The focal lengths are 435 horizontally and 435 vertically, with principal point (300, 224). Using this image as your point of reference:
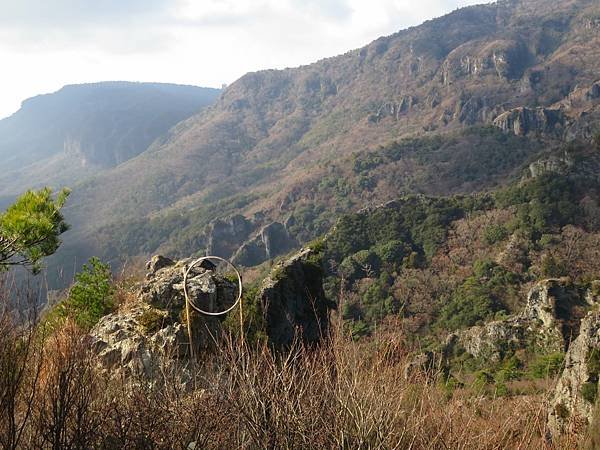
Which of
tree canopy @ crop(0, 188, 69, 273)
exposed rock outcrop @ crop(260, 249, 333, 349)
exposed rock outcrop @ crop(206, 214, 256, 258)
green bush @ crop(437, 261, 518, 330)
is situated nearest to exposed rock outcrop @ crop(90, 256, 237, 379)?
tree canopy @ crop(0, 188, 69, 273)

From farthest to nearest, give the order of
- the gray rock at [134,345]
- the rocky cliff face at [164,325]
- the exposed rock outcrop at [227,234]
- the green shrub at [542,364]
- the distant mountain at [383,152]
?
the distant mountain at [383,152] → the exposed rock outcrop at [227,234] → the green shrub at [542,364] → the rocky cliff face at [164,325] → the gray rock at [134,345]

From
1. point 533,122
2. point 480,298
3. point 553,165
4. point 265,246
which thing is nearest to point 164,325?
point 480,298

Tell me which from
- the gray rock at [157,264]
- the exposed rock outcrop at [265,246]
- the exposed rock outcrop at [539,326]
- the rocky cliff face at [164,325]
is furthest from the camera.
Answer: the exposed rock outcrop at [265,246]

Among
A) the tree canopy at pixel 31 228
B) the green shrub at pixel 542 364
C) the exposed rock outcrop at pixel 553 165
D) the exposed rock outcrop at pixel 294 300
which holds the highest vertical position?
the tree canopy at pixel 31 228

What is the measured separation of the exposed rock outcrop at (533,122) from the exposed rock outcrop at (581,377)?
98.7 meters

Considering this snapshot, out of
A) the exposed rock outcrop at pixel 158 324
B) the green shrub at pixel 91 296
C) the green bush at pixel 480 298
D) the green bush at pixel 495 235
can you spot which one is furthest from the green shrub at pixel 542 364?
the green shrub at pixel 91 296

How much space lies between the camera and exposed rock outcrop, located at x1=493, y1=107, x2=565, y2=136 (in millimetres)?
102500

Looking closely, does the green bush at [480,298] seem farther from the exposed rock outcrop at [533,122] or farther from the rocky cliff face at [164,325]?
the exposed rock outcrop at [533,122]

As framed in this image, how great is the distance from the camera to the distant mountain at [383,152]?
99.6 metres

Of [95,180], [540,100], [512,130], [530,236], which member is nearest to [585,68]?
[540,100]

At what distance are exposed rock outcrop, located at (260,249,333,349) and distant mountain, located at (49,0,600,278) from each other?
73.5 metres

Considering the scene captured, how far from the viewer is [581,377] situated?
16891mm

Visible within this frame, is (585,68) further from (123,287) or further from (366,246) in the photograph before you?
(123,287)

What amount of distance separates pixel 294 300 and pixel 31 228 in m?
6.32
